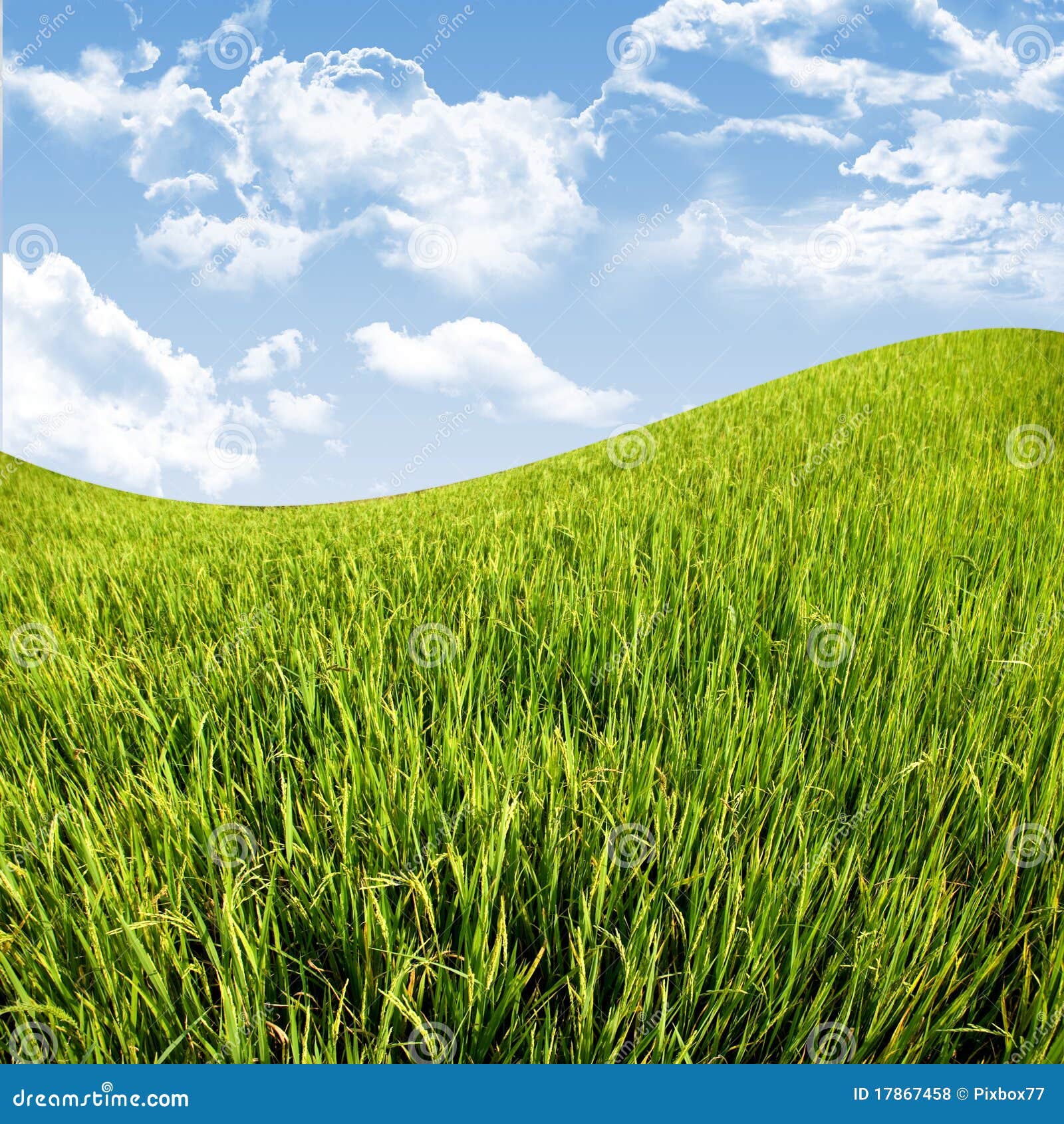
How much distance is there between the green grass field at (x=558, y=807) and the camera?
1148 millimetres

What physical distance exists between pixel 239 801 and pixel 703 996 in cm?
107

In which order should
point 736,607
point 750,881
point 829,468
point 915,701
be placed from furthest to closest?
point 829,468 → point 736,607 → point 915,701 → point 750,881

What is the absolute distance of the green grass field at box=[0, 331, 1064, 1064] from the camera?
1148 millimetres

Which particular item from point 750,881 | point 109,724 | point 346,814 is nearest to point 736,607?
point 750,881

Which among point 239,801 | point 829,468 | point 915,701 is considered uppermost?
point 829,468

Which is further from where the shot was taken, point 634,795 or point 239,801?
point 239,801

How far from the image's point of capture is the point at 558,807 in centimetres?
139

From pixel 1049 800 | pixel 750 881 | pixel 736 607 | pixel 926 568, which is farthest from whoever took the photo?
pixel 926 568

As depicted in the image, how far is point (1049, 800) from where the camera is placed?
1.58 metres

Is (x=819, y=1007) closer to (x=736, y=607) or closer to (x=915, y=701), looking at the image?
(x=915, y=701)

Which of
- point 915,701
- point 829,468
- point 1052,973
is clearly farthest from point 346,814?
point 829,468

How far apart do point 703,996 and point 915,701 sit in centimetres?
100

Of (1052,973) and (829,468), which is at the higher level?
(829,468)

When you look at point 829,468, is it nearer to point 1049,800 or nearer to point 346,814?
point 1049,800
